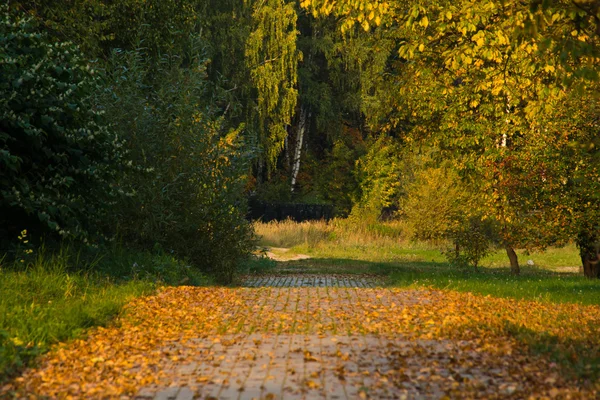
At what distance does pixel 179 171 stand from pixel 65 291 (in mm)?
5561

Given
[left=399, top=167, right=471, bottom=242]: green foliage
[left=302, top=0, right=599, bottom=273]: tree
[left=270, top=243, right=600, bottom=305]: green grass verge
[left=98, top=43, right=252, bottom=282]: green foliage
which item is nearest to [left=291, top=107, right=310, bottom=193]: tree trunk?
[left=399, top=167, right=471, bottom=242]: green foliage

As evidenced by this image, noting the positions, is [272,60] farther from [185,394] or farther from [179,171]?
[185,394]

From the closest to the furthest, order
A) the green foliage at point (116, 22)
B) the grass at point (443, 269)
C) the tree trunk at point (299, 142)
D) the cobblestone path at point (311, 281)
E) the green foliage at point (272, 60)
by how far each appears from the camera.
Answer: the grass at point (443, 269) < the green foliage at point (116, 22) < the cobblestone path at point (311, 281) < the green foliage at point (272, 60) < the tree trunk at point (299, 142)

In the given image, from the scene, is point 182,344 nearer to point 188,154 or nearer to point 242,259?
point 188,154

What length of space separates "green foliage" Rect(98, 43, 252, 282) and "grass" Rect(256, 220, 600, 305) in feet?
12.7

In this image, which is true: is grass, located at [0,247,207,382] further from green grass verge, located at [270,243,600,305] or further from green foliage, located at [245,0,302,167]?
green foliage, located at [245,0,302,167]

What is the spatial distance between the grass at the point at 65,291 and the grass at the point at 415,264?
16.2 feet

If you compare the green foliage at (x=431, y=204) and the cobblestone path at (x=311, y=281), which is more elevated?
the green foliage at (x=431, y=204)

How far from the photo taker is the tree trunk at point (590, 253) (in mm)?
18500

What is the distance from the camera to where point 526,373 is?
629 cm

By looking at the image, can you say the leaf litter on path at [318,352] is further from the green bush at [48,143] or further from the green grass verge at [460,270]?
the green grass verge at [460,270]

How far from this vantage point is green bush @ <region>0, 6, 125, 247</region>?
1102cm

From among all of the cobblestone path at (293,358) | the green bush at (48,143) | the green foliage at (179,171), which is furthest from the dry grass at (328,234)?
the cobblestone path at (293,358)

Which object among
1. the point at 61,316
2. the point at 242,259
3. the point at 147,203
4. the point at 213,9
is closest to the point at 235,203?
the point at 242,259
